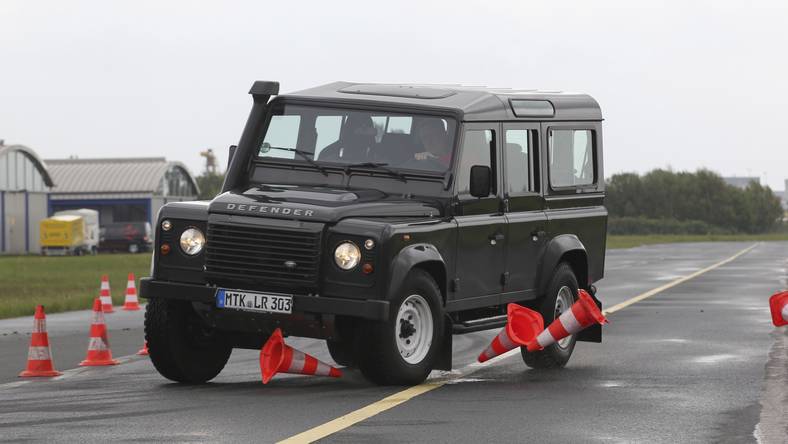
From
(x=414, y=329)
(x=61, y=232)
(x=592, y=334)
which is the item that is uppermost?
(x=414, y=329)

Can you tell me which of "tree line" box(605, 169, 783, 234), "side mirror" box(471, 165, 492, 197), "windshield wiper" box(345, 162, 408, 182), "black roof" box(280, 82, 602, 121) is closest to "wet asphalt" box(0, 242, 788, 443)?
"side mirror" box(471, 165, 492, 197)

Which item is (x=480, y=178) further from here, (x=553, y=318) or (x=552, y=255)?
(x=553, y=318)

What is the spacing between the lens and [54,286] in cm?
A: 3384

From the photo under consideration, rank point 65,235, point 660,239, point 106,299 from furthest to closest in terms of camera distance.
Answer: point 660,239, point 65,235, point 106,299

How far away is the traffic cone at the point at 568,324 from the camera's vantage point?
1149 cm

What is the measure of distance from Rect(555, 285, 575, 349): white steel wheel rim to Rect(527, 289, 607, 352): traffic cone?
0.59 m

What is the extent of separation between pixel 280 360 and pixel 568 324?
270cm

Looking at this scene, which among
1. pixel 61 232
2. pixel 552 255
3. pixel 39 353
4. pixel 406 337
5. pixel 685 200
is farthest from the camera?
pixel 685 200

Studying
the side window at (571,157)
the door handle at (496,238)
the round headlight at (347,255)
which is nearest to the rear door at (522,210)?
the door handle at (496,238)

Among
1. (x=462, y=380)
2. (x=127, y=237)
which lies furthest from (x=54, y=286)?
(x=127, y=237)

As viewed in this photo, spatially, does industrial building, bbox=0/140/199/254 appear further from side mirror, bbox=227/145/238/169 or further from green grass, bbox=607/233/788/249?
side mirror, bbox=227/145/238/169

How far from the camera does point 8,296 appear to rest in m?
29.1

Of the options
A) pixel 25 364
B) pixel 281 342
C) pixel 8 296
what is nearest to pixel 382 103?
pixel 281 342

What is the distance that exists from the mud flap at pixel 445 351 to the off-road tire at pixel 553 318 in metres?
1.37
